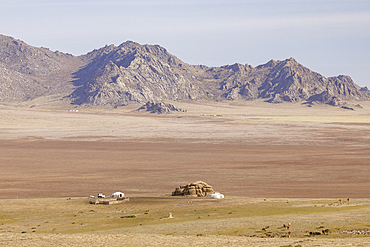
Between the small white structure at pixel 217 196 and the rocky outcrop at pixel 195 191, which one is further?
the rocky outcrop at pixel 195 191

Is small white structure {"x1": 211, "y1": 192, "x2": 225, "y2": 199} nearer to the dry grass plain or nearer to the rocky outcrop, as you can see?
the dry grass plain

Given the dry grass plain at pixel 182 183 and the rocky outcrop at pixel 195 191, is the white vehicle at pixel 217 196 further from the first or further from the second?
the rocky outcrop at pixel 195 191

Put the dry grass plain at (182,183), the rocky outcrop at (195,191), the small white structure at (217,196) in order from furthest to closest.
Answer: the rocky outcrop at (195,191) → the small white structure at (217,196) → the dry grass plain at (182,183)

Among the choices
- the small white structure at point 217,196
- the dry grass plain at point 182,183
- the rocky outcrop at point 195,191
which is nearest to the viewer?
the dry grass plain at point 182,183

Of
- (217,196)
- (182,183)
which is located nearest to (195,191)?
(217,196)

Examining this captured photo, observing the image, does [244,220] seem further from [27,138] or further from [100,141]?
[27,138]

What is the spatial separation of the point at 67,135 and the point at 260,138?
48.6 meters

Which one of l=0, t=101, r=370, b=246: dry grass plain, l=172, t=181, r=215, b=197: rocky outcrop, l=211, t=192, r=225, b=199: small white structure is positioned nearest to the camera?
l=0, t=101, r=370, b=246: dry grass plain

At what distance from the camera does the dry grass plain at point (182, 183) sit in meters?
26.8

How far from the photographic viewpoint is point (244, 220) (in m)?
31.0

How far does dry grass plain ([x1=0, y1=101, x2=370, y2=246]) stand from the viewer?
26766 mm

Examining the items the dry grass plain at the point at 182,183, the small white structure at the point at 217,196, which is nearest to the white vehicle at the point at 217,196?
the small white structure at the point at 217,196

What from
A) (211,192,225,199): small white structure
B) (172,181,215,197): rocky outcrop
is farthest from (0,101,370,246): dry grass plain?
(172,181,215,197): rocky outcrop

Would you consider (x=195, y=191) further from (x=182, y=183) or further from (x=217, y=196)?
(x=182, y=183)
